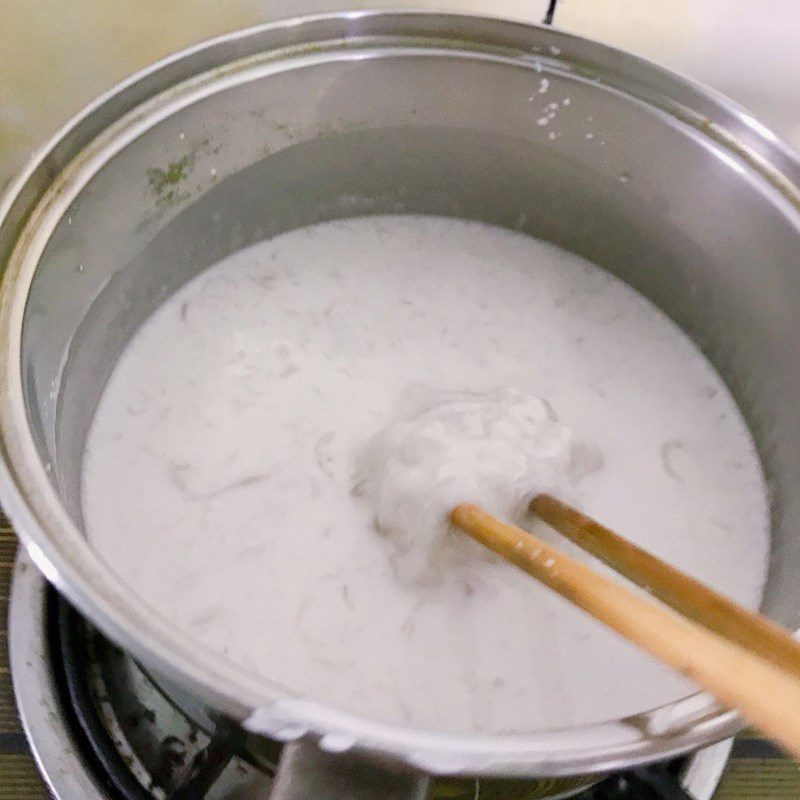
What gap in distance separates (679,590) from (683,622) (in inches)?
3.1

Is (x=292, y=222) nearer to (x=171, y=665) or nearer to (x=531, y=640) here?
(x=531, y=640)

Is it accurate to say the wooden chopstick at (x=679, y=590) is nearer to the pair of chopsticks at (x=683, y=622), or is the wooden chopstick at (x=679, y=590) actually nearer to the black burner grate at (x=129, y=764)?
the pair of chopsticks at (x=683, y=622)

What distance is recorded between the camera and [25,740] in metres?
0.63

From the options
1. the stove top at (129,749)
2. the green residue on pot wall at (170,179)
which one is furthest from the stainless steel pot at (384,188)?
the stove top at (129,749)

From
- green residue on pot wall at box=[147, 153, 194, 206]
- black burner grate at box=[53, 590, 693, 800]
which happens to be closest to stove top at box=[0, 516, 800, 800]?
black burner grate at box=[53, 590, 693, 800]

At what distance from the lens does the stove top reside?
0.61 m

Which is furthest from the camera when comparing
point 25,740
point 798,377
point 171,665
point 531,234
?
point 531,234

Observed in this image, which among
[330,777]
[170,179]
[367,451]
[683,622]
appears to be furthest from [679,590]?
[170,179]

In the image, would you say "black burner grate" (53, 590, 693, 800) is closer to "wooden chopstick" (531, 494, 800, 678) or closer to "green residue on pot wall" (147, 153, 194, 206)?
"wooden chopstick" (531, 494, 800, 678)

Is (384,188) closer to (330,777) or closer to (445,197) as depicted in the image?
(445,197)

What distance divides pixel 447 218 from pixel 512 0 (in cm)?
26

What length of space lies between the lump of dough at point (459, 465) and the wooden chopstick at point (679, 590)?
0.13ft

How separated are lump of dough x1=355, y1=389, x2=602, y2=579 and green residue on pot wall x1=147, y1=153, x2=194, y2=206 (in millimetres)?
305

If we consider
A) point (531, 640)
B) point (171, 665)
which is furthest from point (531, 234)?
point (171, 665)
